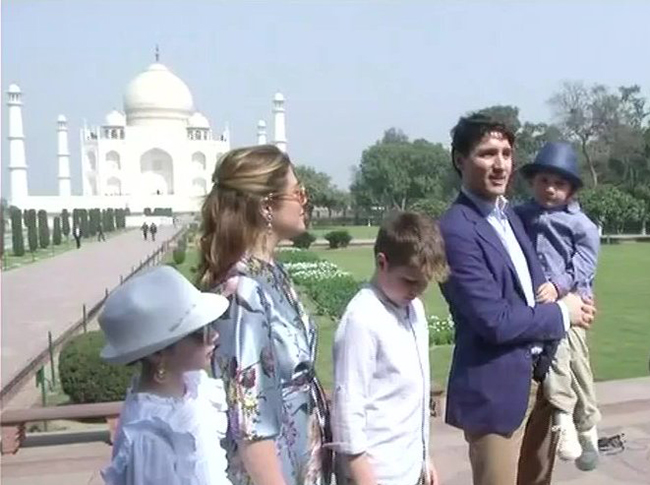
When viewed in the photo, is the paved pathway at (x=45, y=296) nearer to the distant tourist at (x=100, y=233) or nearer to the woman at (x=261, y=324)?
the woman at (x=261, y=324)

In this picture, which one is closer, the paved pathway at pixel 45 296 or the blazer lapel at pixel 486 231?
the blazer lapel at pixel 486 231

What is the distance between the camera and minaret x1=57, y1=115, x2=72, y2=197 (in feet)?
218

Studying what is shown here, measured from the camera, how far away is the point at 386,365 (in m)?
1.83

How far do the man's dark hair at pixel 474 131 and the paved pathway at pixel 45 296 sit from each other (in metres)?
6.33

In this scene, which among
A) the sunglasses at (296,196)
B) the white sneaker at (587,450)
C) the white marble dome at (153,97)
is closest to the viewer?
the sunglasses at (296,196)

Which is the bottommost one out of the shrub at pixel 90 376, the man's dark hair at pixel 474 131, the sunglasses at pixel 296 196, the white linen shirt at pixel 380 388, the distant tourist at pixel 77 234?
the distant tourist at pixel 77 234

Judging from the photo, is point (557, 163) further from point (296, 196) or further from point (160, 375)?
point (160, 375)

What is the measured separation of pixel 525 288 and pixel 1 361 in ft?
24.9

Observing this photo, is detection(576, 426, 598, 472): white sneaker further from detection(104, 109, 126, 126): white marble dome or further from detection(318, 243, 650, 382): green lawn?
detection(104, 109, 126, 126): white marble dome

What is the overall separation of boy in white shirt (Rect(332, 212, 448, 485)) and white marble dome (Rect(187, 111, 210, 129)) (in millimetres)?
67666

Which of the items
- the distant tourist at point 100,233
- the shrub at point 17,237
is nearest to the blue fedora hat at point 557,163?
the shrub at point 17,237

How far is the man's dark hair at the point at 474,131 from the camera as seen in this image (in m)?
2.04

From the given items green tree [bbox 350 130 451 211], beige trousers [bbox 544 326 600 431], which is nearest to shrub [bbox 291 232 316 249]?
beige trousers [bbox 544 326 600 431]

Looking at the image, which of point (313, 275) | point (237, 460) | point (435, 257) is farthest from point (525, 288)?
point (313, 275)
